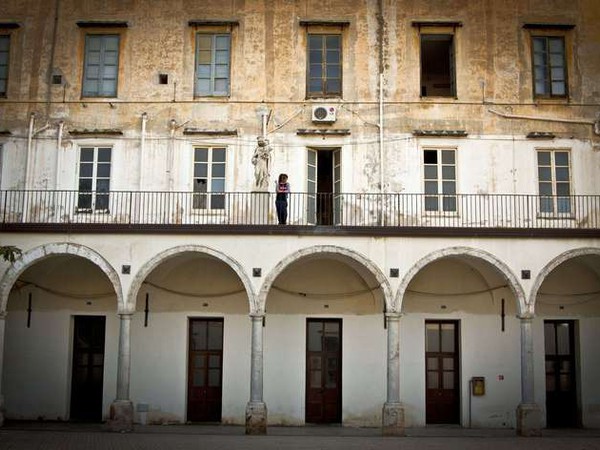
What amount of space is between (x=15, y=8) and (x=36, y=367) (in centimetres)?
1008

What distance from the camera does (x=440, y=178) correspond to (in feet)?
71.7

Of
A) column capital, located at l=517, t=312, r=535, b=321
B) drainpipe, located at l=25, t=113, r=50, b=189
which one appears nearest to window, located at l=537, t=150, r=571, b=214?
column capital, located at l=517, t=312, r=535, b=321

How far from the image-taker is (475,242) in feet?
66.1

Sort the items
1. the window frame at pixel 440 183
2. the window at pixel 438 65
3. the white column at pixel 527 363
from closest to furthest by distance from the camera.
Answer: the white column at pixel 527 363, the window frame at pixel 440 183, the window at pixel 438 65

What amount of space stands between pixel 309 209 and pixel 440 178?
3669mm

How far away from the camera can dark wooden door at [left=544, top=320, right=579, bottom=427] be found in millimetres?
22219

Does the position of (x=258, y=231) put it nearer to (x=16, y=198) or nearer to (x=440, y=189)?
(x=440, y=189)

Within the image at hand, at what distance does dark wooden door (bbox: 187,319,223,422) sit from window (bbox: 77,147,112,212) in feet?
13.7

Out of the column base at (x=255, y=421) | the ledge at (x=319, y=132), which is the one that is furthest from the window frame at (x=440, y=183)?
the column base at (x=255, y=421)

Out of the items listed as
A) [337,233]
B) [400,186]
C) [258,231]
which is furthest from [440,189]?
[258,231]

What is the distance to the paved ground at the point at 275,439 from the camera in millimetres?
17125

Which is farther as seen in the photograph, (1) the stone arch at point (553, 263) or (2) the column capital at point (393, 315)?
(1) the stone arch at point (553, 263)

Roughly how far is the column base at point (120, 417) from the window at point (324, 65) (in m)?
9.62

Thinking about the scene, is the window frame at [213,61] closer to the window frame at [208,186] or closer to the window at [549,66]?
the window frame at [208,186]
